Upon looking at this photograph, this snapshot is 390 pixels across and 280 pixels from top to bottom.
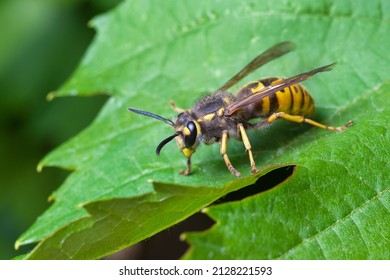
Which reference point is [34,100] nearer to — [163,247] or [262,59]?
[163,247]

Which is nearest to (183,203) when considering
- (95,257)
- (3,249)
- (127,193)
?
(95,257)

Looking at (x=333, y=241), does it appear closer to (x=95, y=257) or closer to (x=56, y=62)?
(x=95, y=257)

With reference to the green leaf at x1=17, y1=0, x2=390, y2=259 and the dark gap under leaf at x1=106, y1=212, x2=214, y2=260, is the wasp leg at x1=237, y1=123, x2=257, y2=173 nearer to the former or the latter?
the green leaf at x1=17, y1=0, x2=390, y2=259

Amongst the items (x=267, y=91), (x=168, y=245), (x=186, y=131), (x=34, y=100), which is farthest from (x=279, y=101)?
(x=34, y=100)

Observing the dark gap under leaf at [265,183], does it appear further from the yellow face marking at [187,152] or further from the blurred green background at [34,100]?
the blurred green background at [34,100]

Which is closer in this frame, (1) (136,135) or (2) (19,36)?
(1) (136,135)

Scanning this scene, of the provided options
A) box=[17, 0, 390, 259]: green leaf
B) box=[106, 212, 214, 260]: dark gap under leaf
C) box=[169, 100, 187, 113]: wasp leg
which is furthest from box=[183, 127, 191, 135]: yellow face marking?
box=[106, 212, 214, 260]: dark gap under leaf

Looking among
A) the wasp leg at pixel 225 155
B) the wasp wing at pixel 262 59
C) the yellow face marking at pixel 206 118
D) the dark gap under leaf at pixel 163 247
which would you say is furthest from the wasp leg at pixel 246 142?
the dark gap under leaf at pixel 163 247
